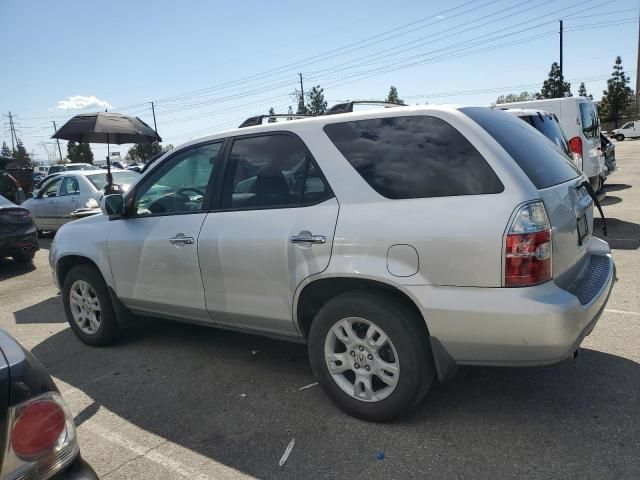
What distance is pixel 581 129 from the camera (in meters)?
9.76

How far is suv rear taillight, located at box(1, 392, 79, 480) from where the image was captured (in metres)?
1.64

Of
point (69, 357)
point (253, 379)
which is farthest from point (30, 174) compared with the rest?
point (253, 379)

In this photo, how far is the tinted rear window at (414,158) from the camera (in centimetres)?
272

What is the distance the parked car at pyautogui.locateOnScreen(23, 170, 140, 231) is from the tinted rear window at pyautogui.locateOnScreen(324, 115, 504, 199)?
343 inches

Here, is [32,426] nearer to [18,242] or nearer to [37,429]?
[37,429]

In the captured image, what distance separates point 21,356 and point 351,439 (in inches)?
71.5

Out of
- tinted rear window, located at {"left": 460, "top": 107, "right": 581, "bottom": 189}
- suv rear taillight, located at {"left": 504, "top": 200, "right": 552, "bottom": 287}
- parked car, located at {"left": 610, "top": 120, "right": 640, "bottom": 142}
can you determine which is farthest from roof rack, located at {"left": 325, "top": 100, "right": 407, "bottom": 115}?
parked car, located at {"left": 610, "top": 120, "right": 640, "bottom": 142}

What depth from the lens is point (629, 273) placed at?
5.75 meters

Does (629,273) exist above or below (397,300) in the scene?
below

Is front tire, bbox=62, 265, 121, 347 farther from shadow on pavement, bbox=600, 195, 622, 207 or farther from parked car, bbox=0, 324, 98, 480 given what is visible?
shadow on pavement, bbox=600, 195, 622, 207

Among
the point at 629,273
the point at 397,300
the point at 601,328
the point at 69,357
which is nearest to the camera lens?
the point at 397,300

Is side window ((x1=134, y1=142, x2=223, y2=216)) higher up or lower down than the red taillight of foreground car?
higher up

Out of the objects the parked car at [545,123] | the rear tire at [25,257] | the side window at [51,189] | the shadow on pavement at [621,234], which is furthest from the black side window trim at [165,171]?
the side window at [51,189]

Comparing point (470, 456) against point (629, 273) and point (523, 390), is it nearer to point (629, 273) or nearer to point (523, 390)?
point (523, 390)
